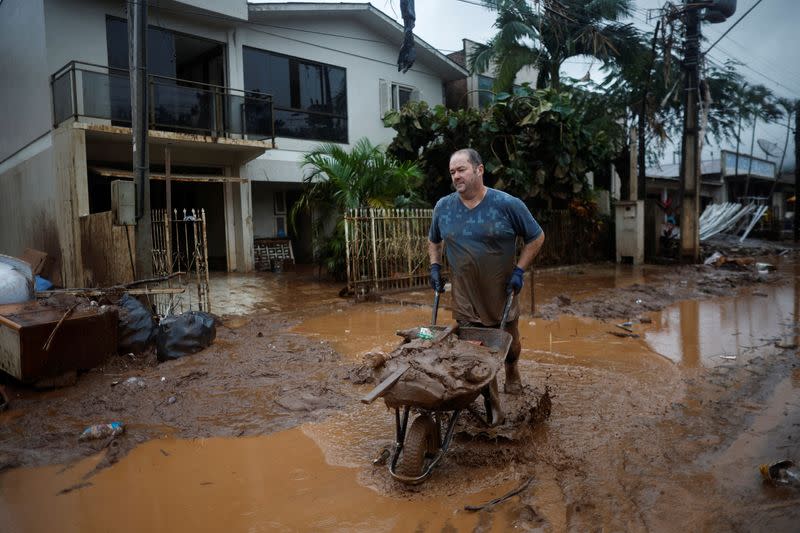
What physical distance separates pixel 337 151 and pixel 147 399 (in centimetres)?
784

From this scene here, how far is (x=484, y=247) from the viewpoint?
12.5 feet

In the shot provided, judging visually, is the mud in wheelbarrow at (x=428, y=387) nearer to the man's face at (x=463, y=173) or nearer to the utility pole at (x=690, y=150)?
the man's face at (x=463, y=173)

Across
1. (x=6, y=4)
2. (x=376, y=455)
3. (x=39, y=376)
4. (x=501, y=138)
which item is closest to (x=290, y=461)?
(x=376, y=455)

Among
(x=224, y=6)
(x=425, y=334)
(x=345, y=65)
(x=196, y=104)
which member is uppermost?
(x=224, y=6)

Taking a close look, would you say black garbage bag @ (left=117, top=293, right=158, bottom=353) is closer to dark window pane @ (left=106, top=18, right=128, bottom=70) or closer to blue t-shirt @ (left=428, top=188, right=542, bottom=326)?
blue t-shirt @ (left=428, top=188, right=542, bottom=326)

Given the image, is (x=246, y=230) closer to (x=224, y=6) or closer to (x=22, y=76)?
(x=224, y=6)

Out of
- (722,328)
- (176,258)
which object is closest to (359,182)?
(176,258)

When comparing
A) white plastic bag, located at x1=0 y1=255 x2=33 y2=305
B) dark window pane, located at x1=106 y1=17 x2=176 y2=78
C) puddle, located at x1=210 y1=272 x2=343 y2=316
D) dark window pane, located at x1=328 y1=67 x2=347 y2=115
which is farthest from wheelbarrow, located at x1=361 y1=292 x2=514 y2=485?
dark window pane, located at x1=328 y1=67 x2=347 y2=115

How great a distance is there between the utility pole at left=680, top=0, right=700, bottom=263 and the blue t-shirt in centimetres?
1286

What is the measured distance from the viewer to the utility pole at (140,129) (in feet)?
23.0

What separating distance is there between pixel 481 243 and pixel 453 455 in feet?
4.78

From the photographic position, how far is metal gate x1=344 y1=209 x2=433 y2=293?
9.95m

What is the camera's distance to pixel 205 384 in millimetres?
5172

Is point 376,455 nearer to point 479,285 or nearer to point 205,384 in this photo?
point 479,285
